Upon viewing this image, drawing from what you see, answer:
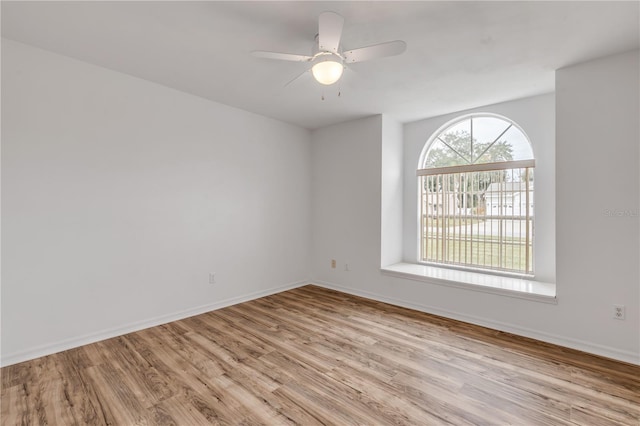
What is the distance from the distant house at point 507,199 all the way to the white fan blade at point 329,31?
9.37 ft

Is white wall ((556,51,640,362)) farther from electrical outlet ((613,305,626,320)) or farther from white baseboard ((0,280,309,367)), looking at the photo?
white baseboard ((0,280,309,367))

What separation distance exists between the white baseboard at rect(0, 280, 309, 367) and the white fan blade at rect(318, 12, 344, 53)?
308cm

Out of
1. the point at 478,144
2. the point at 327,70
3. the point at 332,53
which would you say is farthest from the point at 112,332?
the point at 478,144

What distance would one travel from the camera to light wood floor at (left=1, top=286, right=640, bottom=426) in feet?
5.88

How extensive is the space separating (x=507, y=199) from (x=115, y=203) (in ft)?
14.4

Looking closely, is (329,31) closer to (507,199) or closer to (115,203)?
(115,203)

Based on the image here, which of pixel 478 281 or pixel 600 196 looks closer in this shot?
pixel 600 196

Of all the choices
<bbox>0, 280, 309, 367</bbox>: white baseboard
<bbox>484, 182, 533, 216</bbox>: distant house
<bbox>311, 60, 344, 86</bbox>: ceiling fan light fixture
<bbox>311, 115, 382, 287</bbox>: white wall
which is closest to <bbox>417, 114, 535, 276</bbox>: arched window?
<bbox>484, 182, 533, 216</bbox>: distant house

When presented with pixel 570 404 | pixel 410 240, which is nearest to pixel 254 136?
pixel 410 240

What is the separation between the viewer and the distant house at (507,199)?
351 centimetres

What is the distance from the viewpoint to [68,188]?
2.59 meters

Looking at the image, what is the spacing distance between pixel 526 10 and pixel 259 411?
3084mm

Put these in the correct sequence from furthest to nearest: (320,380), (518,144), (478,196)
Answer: (478,196), (518,144), (320,380)

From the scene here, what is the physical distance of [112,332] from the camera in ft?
9.25
